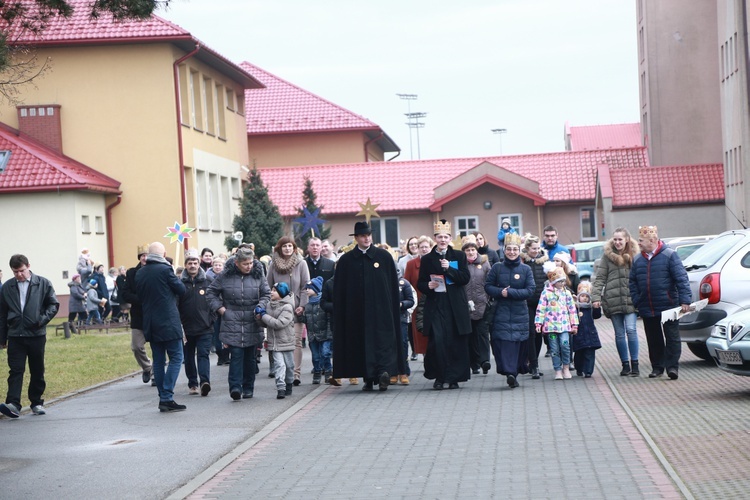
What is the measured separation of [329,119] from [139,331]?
5234cm

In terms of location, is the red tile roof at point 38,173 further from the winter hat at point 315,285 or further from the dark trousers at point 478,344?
the dark trousers at point 478,344

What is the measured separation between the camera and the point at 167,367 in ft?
→ 48.0

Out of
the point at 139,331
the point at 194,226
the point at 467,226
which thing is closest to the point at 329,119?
the point at 467,226

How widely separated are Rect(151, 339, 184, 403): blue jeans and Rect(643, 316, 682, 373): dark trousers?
553 cm

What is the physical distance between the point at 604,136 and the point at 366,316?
320 feet

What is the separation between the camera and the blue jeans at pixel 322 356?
1742 cm

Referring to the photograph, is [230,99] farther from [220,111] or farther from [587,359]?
[587,359]

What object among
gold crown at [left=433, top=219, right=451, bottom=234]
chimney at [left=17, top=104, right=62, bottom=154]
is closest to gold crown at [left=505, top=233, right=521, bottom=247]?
gold crown at [left=433, top=219, right=451, bottom=234]

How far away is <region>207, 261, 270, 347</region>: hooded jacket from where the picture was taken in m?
15.4

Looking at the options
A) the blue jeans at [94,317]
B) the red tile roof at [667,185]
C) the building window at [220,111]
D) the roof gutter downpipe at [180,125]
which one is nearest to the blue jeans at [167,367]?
the blue jeans at [94,317]

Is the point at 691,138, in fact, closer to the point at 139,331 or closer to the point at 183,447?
the point at 139,331

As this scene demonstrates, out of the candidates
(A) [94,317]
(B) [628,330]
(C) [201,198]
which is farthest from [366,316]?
(C) [201,198]

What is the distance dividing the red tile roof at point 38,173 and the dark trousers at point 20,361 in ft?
81.4

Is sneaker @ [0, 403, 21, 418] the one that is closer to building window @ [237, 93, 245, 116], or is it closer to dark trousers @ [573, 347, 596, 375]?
dark trousers @ [573, 347, 596, 375]
